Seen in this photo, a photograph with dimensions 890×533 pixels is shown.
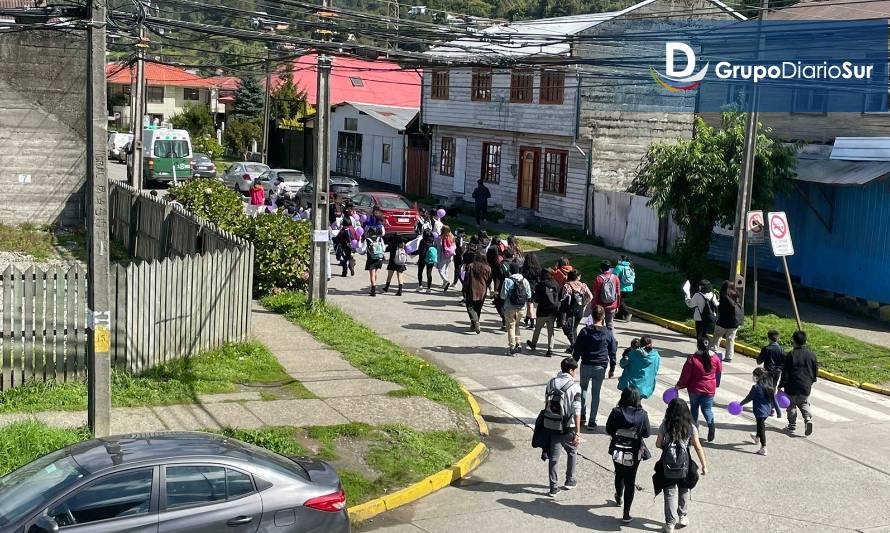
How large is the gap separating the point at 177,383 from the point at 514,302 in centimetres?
643

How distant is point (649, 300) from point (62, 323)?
1449 cm

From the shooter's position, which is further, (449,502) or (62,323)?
(62,323)

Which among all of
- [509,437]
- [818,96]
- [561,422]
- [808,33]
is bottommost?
[509,437]

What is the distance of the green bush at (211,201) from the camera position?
83.7 ft

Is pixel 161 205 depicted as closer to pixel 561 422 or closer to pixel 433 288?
pixel 433 288

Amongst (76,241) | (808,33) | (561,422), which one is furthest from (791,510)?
(76,241)

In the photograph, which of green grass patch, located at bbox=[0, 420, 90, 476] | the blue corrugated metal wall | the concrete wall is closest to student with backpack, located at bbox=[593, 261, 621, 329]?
the blue corrugated metal wall

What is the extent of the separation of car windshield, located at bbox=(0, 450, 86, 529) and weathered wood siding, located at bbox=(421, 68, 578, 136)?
25619 millimetres

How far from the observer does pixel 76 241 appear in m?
28.7

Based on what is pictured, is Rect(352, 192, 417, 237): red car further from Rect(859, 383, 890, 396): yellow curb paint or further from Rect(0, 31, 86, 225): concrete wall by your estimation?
Rect(859, 383, 890, 396): yellow curb paint

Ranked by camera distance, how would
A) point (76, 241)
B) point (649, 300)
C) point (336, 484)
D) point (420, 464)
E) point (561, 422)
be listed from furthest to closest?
point (76, 241), point (649, 300), point (420, 464), point (561, 422), point (336, 484)

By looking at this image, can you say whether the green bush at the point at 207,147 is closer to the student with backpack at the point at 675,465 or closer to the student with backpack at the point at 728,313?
the student with backpack at the point at 728,313

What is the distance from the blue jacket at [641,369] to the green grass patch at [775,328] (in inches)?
266

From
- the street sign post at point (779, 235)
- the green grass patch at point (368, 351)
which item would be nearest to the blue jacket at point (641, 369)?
the green grass patch at point (368, 351)
